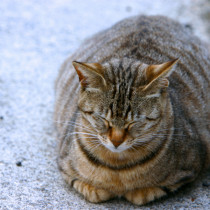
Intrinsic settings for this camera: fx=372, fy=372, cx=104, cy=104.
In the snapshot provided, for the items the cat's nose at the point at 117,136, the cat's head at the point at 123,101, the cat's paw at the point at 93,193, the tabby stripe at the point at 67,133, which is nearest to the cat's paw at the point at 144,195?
the cat's paw at the point at 93,193

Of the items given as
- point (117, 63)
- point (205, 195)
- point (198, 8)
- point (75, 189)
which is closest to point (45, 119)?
point (75, 189)

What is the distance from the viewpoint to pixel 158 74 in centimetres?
258

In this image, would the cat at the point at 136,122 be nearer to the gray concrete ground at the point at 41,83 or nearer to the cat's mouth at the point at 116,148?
the cat's mouth at the point at 116,148

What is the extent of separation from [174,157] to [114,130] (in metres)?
0.65

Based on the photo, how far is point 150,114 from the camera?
268 cm

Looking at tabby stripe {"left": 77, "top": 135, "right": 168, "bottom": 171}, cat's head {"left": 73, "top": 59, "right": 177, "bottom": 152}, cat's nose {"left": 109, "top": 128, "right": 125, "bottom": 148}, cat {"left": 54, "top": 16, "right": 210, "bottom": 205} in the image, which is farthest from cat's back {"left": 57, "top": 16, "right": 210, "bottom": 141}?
cat's nose {"left": 109, "top": 128, "right": 125, "bottom": 148}

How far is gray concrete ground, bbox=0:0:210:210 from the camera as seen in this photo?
3.03m

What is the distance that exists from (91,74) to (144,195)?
106 centimetres

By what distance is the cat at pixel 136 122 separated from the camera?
2635 mm

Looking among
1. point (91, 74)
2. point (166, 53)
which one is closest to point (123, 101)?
point (91, 74)

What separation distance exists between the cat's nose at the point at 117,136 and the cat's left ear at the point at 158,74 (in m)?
0.35

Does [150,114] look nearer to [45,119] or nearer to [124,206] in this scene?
[124,206]

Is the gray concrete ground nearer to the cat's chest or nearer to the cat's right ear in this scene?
the cat's chest

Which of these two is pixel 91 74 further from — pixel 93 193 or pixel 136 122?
pixel 93 193
